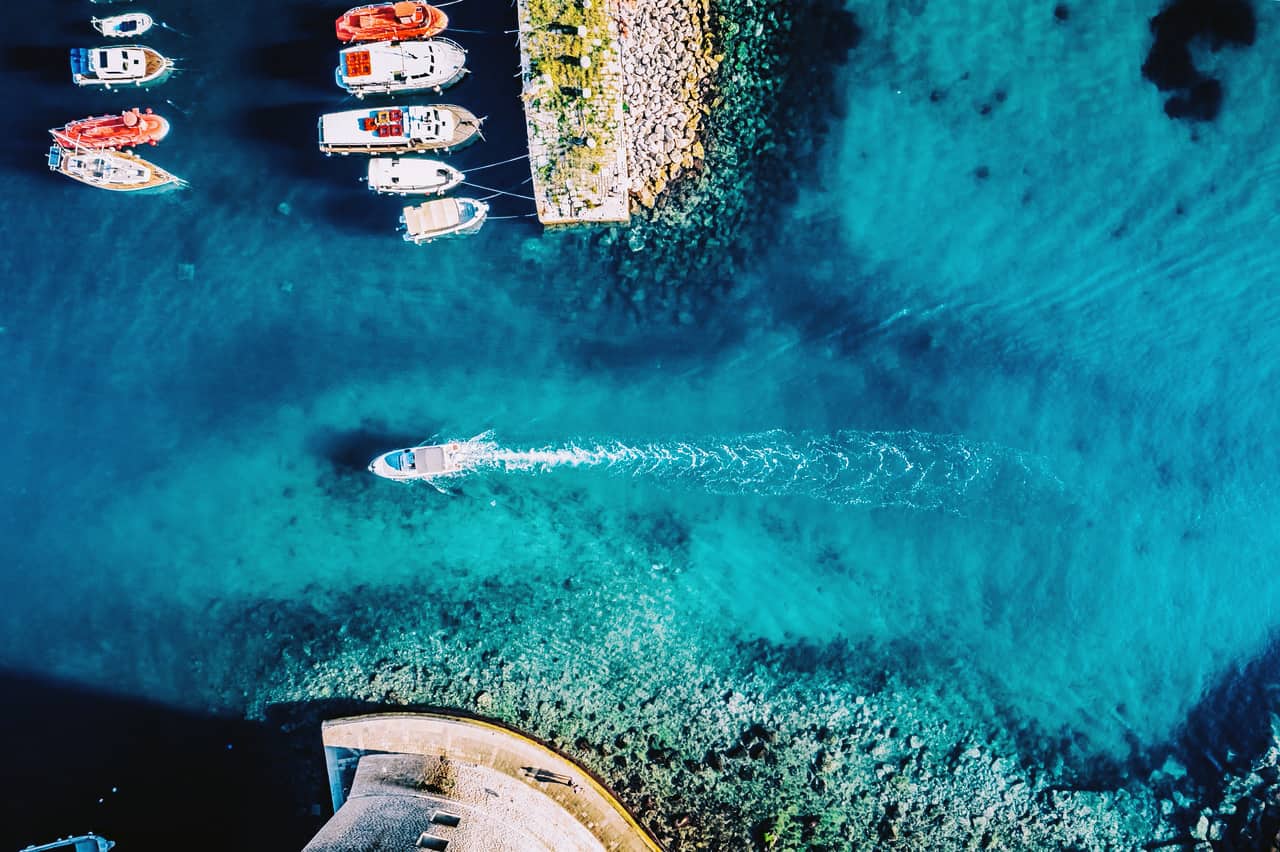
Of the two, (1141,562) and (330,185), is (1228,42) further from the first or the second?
(330,185)

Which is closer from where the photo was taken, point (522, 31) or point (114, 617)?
point (522, 31)

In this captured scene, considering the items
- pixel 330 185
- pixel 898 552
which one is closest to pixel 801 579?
pixel 898 552

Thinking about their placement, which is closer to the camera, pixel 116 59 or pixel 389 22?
pixel 389 22

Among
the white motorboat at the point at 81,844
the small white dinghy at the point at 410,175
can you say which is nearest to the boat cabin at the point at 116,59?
the small white dinghy at the point at 410,175

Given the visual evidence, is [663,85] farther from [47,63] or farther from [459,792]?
[459,792]

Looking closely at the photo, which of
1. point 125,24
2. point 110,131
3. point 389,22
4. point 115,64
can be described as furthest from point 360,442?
point 125,24
